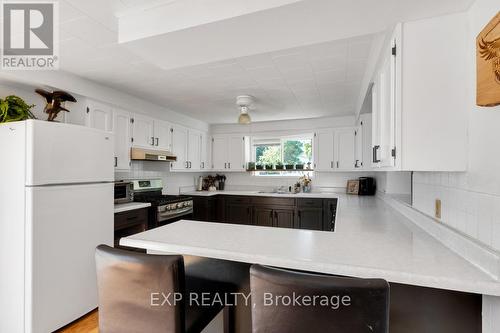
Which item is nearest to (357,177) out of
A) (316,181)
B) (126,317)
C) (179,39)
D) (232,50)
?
(316,181)

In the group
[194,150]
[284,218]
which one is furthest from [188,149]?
[284,218]

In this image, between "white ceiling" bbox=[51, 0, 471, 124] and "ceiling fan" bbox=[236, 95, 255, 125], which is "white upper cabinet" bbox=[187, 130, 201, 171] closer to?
"white ceiling" bbox=[51, 0, 471, 124]

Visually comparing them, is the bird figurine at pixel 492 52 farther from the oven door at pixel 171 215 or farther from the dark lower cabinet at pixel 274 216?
the dark lower cabinet at pixel 274 216

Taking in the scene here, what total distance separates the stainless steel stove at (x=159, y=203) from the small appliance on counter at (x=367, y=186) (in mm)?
2852

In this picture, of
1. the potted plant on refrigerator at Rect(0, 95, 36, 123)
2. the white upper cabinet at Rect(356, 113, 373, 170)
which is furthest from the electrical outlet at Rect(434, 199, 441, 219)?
the potted plant on refrigerator at Rect(0, 95, 36, 123)

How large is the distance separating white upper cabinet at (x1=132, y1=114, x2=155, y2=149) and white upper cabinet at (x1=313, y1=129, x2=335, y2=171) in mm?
2807

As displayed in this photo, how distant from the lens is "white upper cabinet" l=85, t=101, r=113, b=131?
2758 millimetres

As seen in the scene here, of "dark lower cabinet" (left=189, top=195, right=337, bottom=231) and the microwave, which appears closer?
the microwave

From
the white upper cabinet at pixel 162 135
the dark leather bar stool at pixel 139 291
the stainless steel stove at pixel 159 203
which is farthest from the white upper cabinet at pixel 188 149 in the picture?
the dark leather bar stool at pixel 139 291

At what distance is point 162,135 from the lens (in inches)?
152

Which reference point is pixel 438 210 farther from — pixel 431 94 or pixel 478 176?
pixel 431 94

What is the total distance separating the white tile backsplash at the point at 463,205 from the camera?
99 centimetres

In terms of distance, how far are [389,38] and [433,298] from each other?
1.44 meters

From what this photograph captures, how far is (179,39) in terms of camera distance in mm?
1558
